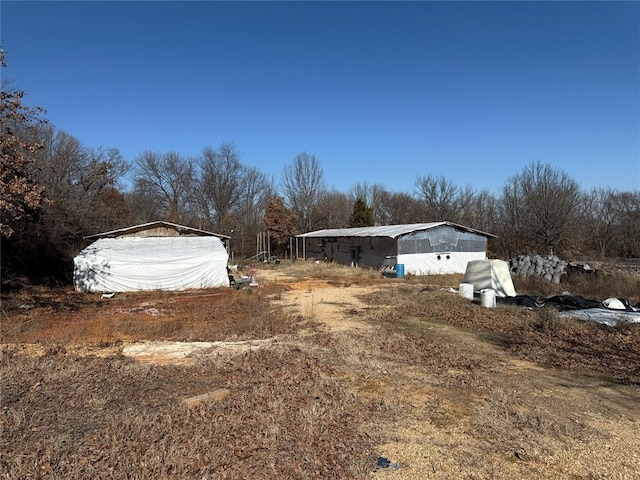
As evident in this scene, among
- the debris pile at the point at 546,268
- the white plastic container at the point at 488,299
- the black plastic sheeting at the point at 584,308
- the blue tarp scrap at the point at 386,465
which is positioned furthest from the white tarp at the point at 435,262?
the blue tarp scrap at the point at 386,465

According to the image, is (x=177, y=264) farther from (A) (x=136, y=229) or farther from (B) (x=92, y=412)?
(B) (x=92, y=412)

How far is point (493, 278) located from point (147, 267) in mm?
14868

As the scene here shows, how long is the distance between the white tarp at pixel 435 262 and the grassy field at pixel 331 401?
1398 cm

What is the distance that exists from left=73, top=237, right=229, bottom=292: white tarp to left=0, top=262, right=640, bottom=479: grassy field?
768cm

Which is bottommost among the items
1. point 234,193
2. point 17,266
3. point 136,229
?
point 17,266

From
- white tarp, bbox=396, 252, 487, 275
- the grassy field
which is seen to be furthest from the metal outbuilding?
the grassy field

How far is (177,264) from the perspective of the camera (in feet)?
63.4

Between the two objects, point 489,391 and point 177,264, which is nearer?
point 489,391

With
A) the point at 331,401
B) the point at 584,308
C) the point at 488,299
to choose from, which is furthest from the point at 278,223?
the point at 331,401

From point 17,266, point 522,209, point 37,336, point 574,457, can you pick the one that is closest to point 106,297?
point 17,266

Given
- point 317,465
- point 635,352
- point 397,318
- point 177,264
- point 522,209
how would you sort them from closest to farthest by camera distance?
1. point 317,465
2. point 635,352
3. point 397,318
4. point 177,264
5. point 522,209

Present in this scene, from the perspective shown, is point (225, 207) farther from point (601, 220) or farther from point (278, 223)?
point (601, 220)

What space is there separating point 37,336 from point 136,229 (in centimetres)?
1377

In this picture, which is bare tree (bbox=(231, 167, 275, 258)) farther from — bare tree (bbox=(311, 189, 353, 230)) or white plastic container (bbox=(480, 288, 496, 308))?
white plastic container (bbox=(480, 288, 496, 308))
